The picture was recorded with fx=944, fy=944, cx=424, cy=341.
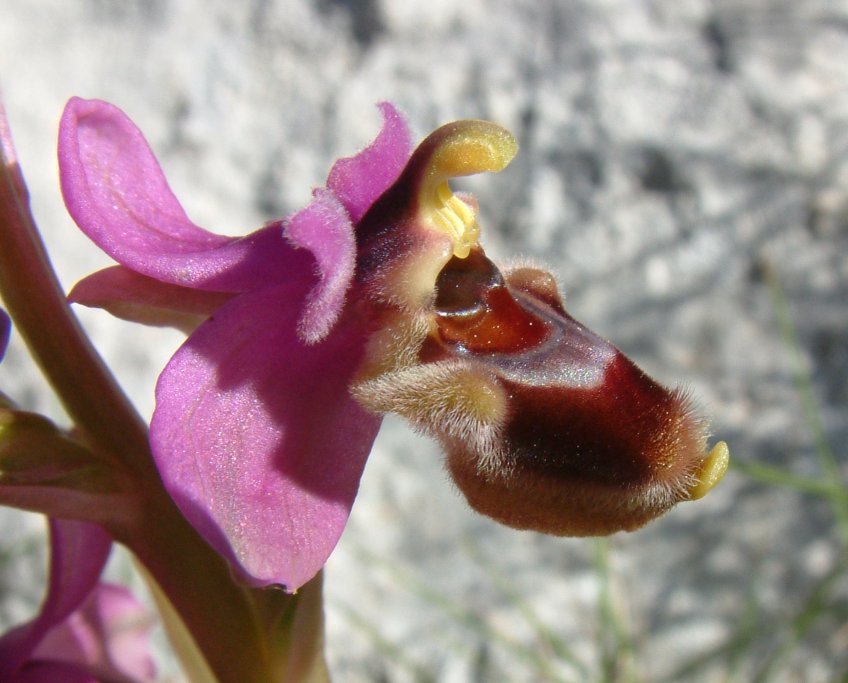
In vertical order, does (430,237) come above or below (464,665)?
above

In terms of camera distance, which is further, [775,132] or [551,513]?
[775,132]

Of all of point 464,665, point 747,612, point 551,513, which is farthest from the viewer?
point 464,665

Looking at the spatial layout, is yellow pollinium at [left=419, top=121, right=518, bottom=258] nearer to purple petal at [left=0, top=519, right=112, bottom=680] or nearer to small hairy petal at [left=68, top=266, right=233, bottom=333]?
small hairy petal at [left=68, top=266, right=233, bottom=333]

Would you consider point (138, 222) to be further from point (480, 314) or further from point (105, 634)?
point (105, 634)

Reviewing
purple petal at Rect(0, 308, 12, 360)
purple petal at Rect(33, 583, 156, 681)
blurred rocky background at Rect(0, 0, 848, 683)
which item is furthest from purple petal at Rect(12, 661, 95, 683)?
blurred rocky background at Rect(0, 0, 848, 683)

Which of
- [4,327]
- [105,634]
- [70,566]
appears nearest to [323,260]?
[4,327]

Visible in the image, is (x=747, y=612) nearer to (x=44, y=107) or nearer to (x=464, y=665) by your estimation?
(x=464, y=665)

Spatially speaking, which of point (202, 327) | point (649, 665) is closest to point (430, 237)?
point (202, 327)
